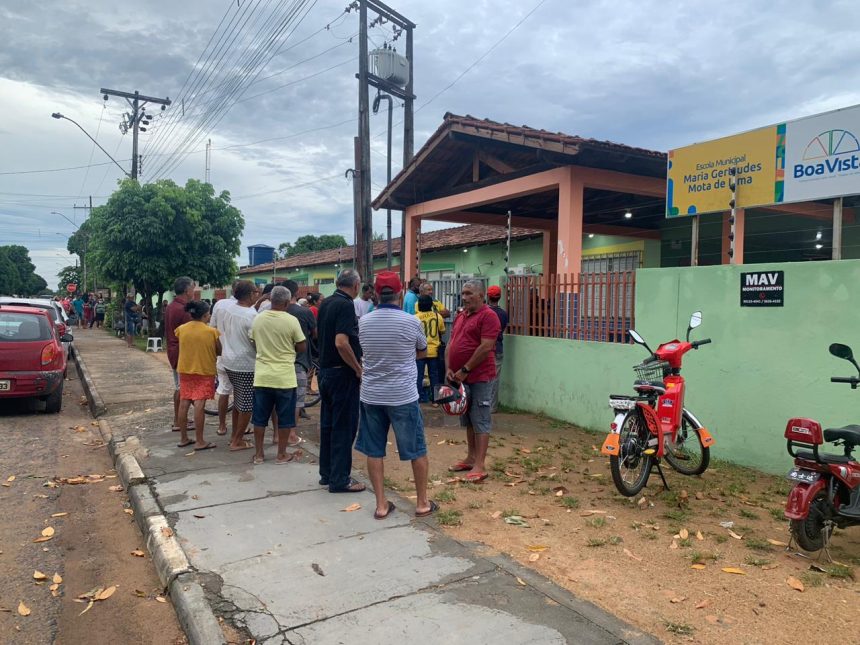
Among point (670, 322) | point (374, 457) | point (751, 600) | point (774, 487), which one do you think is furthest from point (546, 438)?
point (751, 600)

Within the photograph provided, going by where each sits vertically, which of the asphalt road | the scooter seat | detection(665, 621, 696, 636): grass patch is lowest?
the asphalt road

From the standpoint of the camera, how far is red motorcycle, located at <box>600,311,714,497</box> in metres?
4.80

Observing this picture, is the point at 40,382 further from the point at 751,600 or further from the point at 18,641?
the point at 751,600

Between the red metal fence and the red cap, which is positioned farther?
the red metal fence

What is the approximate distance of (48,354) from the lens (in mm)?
8508

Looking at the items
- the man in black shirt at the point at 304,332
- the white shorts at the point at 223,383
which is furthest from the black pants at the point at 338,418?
the white shorts at the point at 223,383

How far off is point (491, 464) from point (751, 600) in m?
2.92

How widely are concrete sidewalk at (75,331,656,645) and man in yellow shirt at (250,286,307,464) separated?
57 cm

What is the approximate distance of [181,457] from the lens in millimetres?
6113

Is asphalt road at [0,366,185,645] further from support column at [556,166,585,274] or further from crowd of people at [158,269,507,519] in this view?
support column at [556,166,585,274]

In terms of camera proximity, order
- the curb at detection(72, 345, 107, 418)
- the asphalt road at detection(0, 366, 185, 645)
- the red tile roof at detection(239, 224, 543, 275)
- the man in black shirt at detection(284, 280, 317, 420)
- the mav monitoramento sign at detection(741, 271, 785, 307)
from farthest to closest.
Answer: the red tile roof at detection(239, 224, 543, 275) < the curb at detection(72, 345, 107, 418) < the man in black shirt at detection(284, 280, 317, 420) < the mav monitoramento sign at detection(741, 271, 785, 307) < the asphalt road at detection(0, 366, 185, 645)

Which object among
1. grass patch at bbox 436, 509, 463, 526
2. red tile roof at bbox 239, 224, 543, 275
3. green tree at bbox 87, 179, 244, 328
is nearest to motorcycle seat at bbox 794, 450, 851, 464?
grass patch at bbox 436, 509, 463, 526

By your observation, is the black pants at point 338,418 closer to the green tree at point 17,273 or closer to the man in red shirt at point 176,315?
the man in red shirt at point 176,315

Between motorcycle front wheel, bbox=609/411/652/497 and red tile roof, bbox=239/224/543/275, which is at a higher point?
red tile roof, bbox=239/224/543/275
